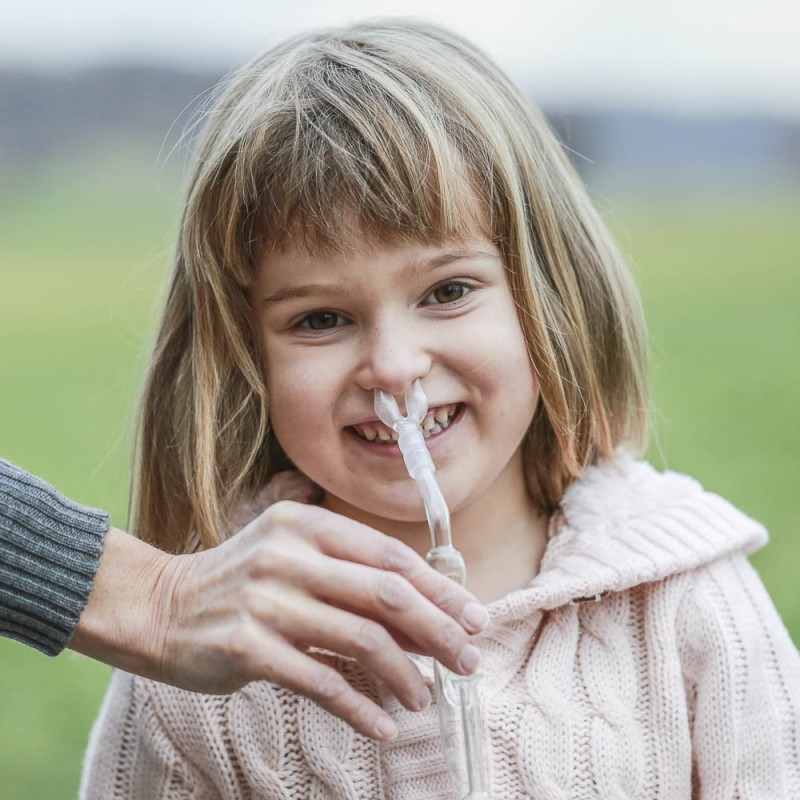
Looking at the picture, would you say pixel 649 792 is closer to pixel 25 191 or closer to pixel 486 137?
pixel 486 137

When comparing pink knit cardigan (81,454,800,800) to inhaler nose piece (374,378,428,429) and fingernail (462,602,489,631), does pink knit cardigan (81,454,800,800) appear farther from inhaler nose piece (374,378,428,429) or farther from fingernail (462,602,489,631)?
fingernail (462,602,489,631)

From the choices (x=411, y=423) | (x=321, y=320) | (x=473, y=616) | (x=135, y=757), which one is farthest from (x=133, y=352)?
(x=473, y=616)

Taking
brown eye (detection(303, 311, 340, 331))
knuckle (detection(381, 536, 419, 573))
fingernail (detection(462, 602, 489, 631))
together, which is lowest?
fingernail (detection(462, 602, 489, 631))

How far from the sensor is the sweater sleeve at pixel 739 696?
160 cm

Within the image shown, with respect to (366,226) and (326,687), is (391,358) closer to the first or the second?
(366,226)

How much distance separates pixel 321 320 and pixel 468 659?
1.73 ft

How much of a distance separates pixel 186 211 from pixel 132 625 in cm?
64

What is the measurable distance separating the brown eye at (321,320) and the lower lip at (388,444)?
0.46 feet

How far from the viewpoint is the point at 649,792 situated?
161 cm

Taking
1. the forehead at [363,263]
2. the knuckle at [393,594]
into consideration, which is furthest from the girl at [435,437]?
the knuckle at [393,594]

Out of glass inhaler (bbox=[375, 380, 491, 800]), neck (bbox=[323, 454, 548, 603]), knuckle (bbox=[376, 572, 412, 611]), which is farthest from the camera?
neck (bbox=[323, 454, 548, 603])

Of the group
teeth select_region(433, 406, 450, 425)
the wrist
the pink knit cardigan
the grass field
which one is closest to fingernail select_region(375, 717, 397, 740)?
the wrist

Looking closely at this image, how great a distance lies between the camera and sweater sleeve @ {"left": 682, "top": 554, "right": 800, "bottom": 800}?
5.24 feet

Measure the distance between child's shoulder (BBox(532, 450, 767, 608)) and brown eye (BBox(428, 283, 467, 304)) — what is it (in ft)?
1.31
